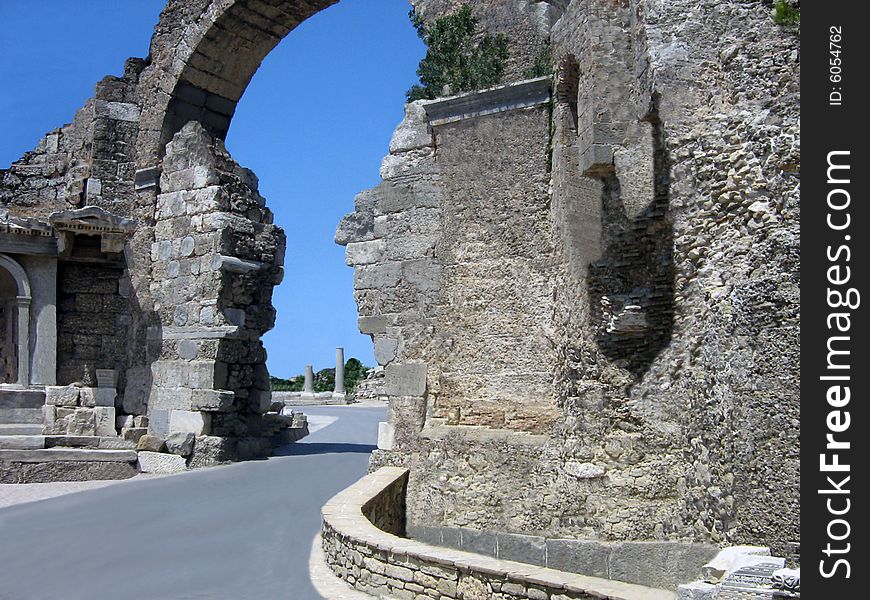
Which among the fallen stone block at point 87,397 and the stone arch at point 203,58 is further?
the stone arch at point 203,58

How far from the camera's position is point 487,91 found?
Answer: 6957 millimetres

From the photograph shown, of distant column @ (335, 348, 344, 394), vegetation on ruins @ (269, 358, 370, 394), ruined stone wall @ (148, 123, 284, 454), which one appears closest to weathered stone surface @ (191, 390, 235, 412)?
ruined stone wall @ (148, 123, 284, 454)

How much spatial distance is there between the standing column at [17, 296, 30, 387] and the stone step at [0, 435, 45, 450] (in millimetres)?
900

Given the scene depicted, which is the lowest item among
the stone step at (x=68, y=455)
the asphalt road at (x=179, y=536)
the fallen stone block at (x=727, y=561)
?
the asphalt road at (x=179, y=536)

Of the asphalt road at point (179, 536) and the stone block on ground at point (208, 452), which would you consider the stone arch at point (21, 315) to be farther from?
the asphalt road at point (179, 536)

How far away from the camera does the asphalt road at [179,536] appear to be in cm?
516

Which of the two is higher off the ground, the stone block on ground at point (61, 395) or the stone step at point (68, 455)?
the stone block on ground at point (61, 395)

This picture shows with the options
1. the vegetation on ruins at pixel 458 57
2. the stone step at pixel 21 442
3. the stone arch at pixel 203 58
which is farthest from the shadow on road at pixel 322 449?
the vegetation on ruins at pixel 458 57

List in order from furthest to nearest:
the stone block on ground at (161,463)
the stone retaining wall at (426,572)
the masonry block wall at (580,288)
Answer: the stone block on ground at (161,463) → the masonry block wall at (580,288) → the stone retaining wall at (426,572)

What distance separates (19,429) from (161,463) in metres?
1.48

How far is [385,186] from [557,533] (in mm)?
3225

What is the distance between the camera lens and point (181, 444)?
945cm

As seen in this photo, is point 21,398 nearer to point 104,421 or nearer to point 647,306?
point 104,421

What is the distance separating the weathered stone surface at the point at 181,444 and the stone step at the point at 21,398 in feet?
4.94
